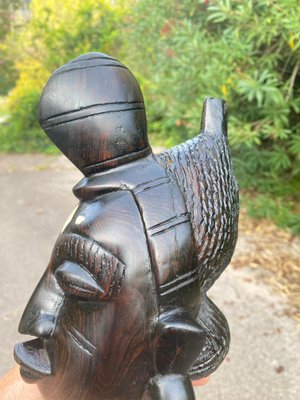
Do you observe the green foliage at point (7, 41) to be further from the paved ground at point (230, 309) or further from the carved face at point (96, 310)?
the carved face at point (96, 310)

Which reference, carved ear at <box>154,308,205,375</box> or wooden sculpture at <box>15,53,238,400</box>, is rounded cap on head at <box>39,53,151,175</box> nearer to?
wooden sculpture at <box>15,53,238,400</box>

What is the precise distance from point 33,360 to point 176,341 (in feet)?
1.06

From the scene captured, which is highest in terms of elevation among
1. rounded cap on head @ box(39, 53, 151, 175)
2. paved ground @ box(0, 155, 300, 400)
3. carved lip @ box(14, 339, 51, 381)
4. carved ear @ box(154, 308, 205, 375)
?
rounded cap on head @ box(39, 53, 151, 175)

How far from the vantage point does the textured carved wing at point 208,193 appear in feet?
2.72

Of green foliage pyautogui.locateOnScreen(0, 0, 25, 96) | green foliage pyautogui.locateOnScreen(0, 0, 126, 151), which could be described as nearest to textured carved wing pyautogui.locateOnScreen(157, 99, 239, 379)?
green foliage pyautogui.locateOnScreen(0, 0, 126, 151)

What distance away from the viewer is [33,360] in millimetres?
877

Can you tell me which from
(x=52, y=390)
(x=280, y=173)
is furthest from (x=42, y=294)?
(x=280, y=173)

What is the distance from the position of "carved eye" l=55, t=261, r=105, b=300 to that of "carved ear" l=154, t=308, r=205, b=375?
121 millimetres

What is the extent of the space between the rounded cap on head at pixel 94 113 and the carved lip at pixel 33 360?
0.39 m

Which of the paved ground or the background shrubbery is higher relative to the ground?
the background shrubbery

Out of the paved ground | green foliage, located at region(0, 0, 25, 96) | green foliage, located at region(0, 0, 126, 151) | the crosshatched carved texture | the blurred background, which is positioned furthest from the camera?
green foliage, located at region(0, 0, 126, 151)

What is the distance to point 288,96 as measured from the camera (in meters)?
3.05

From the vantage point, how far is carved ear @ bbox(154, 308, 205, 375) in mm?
736

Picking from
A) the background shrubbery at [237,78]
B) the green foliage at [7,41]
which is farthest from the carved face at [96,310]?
the green foliage at [7,41]
